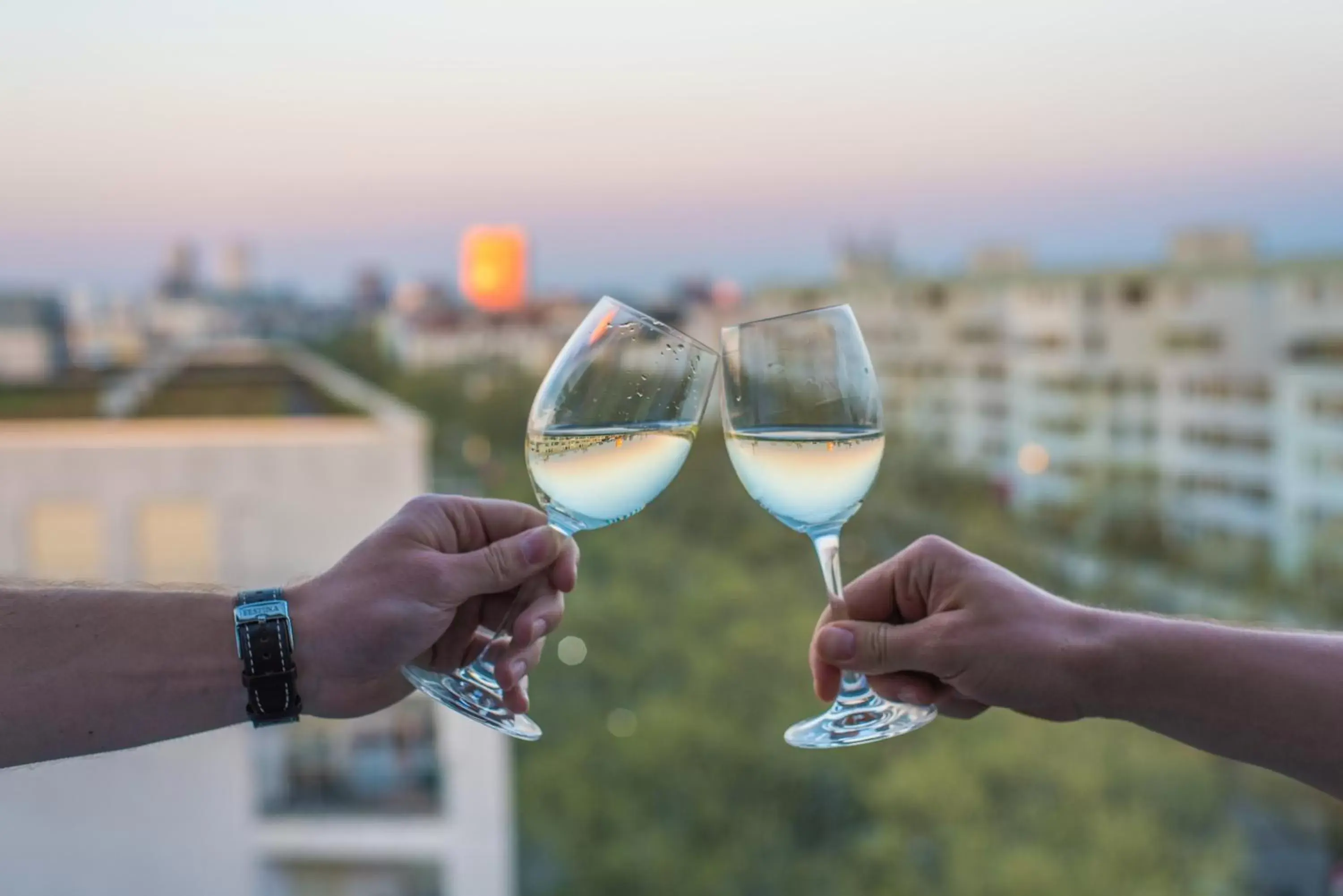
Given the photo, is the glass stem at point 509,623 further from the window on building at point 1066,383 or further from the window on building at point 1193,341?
the window on building at point 1066,383

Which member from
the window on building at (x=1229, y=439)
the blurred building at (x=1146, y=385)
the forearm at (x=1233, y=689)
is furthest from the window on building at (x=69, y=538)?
the window on building at (x=1229, y=439)

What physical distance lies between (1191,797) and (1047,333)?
1305cm

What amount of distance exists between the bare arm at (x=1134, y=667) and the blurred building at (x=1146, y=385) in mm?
17091

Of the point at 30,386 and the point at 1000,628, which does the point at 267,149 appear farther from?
the point at 1000,628

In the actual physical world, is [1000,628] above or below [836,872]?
above

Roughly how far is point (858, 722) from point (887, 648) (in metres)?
0.08

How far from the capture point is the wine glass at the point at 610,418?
87 centimetres

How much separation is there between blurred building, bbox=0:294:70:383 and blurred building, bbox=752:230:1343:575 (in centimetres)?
1148

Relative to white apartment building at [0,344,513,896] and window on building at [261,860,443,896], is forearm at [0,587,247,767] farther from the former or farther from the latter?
window on building at [261,860,443,896]

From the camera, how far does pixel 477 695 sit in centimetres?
92

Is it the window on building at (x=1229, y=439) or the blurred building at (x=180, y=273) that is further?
the window on building at (x=1229, y=439)

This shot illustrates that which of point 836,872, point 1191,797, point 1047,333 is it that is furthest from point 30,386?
point 1047,333

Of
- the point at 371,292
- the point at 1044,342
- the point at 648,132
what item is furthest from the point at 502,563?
the point at 1044,342

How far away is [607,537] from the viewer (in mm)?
17750
